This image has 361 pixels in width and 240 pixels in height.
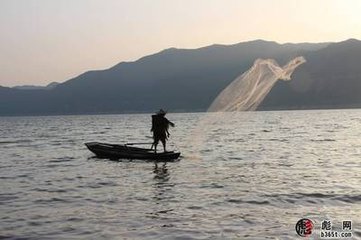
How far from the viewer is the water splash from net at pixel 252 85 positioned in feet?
75.6

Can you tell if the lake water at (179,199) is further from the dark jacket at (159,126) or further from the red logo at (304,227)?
the dark jacket at (159,126)

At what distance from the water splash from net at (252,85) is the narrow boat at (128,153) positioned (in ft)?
35.5

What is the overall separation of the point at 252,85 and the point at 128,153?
1452 cm

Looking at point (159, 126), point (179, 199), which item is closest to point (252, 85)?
point (179, 199)

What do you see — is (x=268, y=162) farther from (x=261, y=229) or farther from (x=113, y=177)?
(x=261, y=229)

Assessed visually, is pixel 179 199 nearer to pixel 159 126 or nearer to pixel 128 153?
pixel 159 126

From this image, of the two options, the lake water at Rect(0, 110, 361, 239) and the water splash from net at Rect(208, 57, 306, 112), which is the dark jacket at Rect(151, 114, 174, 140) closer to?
the lake water at Rect(0, 110, 361, 239)

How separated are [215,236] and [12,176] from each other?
18.0 meters

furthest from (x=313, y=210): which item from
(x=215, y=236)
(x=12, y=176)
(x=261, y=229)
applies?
(x=12, y=176)

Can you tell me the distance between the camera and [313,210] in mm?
17281

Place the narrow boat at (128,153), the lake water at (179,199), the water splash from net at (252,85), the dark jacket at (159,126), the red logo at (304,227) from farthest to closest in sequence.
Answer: the dark jacket at (159,126), the narrow boat at (128,153), the water splash from net at (252,85), the lake water at (179,199), the red logo at (304,227)

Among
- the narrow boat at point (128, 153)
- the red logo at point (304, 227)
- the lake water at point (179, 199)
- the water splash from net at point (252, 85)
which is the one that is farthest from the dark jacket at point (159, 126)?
the red logo at point (304, 227)

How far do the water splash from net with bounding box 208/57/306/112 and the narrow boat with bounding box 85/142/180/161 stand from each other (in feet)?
35.5

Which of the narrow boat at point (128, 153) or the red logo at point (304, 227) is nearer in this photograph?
the red logo at point (304, 227)
